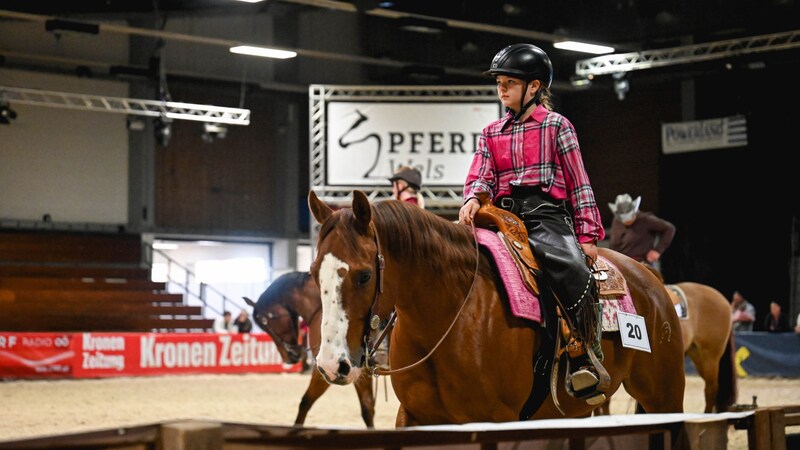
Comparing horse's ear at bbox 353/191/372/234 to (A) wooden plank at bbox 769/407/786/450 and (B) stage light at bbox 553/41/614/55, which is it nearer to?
(A) wooden plank at bbox 769/407/786/450

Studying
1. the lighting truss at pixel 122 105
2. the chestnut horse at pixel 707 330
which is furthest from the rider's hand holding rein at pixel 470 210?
the lighting truss at pixel 122 105

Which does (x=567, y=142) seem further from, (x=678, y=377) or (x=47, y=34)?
(x=47, y=34)

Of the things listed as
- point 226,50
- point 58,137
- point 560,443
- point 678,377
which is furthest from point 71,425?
point 226,50

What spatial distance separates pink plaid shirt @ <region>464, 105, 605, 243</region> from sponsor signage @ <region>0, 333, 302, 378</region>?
1449cm

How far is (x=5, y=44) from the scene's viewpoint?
23312mm

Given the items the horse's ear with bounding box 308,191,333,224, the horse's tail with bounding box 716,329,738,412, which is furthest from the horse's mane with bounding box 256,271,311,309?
the horse's ear with bounding box 308,191,333,224

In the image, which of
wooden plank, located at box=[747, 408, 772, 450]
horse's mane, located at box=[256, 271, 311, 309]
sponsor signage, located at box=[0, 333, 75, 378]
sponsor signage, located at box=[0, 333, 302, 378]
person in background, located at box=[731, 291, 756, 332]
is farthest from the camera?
person in background, located at box=[731, 291, 756, 332]

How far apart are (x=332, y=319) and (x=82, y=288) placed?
65.1ft

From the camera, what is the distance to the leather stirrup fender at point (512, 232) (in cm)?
410

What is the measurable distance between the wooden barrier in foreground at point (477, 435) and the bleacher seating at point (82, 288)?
1876cm

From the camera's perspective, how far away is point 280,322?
9.27 m

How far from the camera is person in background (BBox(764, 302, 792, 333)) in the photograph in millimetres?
19391

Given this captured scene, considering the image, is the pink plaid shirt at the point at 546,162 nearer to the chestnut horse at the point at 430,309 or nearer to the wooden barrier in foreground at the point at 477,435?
the chestnut horse at the point at 430,309

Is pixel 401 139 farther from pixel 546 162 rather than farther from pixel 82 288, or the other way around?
pixel 546 162
